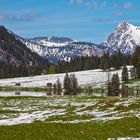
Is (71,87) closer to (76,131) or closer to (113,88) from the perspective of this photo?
(113,88)

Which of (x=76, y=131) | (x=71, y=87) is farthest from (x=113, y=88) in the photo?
(x=76, y=131)

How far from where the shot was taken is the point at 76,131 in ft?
95.2

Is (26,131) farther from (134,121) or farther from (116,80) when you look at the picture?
(116,80)

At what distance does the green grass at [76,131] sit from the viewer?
87.8 ft

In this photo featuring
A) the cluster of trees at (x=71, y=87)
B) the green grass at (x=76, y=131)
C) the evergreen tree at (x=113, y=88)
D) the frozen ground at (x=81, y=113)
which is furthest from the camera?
the cluster of trees at (x=71, y=87)

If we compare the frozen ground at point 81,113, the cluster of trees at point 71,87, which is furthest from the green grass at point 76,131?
the cluster of trees at point 71,87

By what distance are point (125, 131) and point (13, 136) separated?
767 cm

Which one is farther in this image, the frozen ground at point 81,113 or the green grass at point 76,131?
the frozen ground at point 81,113

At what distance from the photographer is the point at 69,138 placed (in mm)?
26359

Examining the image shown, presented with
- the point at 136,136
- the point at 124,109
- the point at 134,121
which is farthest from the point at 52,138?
the point at 124,109

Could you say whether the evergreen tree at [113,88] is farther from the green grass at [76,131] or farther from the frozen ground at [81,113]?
the green grass at [76,131]

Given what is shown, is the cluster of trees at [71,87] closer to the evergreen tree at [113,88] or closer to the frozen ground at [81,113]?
the evergreen tree at [113,88]

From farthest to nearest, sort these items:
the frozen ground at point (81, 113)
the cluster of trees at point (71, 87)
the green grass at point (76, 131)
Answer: the cluster of trees at point (71, 87) → the frozen ground at point (81, 113) → the green grass at point (76, 131)

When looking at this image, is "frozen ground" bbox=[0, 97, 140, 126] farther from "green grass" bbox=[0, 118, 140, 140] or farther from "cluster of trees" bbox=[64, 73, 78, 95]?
"cluster of trees" bbox=[64, 73, 78, 95]
